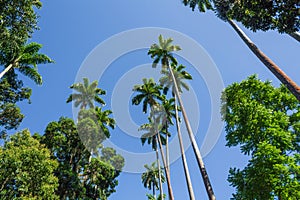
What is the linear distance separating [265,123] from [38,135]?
23.7 m

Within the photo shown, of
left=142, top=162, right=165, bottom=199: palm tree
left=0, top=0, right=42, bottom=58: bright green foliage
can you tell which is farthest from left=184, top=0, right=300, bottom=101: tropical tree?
left=142, top=162, right=165, bottom=199: palm tree

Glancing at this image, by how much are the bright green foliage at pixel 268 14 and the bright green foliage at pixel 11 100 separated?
18.5 metres

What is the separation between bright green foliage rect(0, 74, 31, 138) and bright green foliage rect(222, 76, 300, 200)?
1669 cm

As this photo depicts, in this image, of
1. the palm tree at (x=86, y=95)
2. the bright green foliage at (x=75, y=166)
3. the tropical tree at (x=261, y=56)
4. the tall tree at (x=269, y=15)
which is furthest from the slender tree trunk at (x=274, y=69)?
the palm tree at (x=86, y=95)

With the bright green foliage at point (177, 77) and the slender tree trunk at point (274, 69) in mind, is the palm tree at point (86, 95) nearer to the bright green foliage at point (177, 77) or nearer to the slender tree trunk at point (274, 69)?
the bright green foliage at point (177, 77)

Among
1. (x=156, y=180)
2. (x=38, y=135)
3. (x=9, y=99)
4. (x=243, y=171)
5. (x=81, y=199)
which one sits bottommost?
(x=243, y=171)

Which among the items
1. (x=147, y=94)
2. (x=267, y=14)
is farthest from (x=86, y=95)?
(x=267, y=14)

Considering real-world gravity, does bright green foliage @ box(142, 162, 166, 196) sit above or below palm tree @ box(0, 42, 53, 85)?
above

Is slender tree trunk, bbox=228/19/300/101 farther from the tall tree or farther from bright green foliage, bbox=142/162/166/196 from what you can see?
bright green foliage, bbox=142/162/166/196

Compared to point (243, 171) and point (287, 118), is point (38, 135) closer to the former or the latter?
point (243, 171)

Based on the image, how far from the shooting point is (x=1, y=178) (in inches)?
701

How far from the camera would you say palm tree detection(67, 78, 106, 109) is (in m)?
37.9

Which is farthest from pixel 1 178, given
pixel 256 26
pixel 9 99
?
pixel 256 26

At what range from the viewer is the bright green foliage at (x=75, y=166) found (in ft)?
86.1
